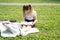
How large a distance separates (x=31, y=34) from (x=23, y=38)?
0.44 m

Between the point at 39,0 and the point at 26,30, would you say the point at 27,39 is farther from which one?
the point at 39,0

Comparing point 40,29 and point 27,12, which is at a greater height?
point 27,12

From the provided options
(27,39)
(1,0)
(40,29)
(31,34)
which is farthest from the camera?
(1,0)

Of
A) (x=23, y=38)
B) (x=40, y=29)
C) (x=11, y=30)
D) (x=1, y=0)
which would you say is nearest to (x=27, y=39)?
(x=23, y=38)

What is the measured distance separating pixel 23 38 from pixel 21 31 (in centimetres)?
28

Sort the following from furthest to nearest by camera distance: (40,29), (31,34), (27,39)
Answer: (40,29), (31,34), (27,39)

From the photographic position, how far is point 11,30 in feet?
18.5

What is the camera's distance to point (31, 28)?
6148 mm

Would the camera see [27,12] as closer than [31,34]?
No

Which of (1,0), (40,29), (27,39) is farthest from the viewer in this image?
(1,0)

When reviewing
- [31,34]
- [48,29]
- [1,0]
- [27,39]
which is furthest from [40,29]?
[1,0]

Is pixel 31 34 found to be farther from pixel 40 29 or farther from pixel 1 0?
pixel 1 0

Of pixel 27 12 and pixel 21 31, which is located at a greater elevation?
pixel 27 12

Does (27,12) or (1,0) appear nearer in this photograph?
(27,12)
